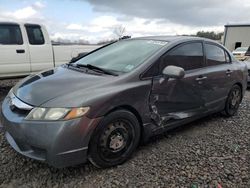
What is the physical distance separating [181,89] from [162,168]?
1.19 meters

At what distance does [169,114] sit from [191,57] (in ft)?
3.36

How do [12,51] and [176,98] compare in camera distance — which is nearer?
[176,98]

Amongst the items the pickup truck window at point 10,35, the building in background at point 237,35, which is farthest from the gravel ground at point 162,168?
the building in background at point 237,35

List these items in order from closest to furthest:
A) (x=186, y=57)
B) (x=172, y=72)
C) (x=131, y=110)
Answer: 1. (x=131, y=110)
2. (x=172, y=72)
3. (x=186, y=57)

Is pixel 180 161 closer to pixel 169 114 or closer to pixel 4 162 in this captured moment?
pixel 169 114

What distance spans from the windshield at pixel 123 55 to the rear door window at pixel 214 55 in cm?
103

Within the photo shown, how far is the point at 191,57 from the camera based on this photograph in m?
4.21

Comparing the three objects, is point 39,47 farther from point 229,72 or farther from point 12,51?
point 229,72

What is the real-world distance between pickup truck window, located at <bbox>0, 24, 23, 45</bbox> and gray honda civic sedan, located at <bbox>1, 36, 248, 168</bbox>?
A: 135 inches

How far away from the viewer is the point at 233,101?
524 centimetres

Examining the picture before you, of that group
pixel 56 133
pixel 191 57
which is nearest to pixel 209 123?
pixel 191 57

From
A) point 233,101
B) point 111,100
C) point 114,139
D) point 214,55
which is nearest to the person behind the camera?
point 111,100

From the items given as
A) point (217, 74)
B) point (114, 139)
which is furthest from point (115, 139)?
point (217, 74)

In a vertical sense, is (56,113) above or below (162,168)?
above
